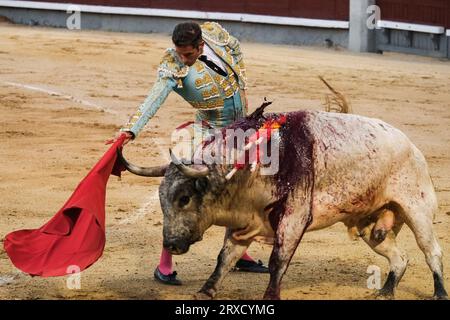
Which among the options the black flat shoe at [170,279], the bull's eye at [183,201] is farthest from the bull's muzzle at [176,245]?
the black flat shoe at [170,279]

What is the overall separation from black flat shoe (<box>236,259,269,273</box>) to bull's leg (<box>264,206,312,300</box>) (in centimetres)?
93

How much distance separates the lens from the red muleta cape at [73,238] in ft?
17.3

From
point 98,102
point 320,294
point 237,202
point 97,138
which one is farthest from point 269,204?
point 98,102

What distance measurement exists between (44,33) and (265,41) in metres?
2.41

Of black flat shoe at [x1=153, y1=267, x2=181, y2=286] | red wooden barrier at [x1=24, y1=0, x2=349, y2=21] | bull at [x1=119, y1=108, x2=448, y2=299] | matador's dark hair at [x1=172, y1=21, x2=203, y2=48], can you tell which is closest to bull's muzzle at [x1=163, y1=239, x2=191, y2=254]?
bull at [x1=119, y1=108, x2=448, y2=299]

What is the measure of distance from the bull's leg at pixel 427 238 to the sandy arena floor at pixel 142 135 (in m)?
0.25

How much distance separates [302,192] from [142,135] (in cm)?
455

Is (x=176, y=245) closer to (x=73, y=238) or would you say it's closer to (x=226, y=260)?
(x=226, y=260)

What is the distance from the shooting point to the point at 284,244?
16.5ft

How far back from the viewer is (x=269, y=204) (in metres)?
5.08

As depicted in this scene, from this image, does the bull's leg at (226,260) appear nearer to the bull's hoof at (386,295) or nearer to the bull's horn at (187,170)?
the bull's horn at (187,170)

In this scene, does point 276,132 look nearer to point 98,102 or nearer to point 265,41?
point 98,102

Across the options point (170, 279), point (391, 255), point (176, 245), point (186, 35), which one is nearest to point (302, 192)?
point (176, 245)

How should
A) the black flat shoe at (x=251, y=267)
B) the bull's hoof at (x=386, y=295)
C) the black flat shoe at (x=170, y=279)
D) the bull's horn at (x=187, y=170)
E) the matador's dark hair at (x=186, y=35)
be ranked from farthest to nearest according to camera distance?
1. the black flat shoe at (x=251, y=267)
2. the black flat shoe at (x=170, y=279)
3. the bull's hoof at (x=386, y=295)
4. the matador's dark hair at (x=186, y=35)
5. the bull's horn at (x=187, y=170)
